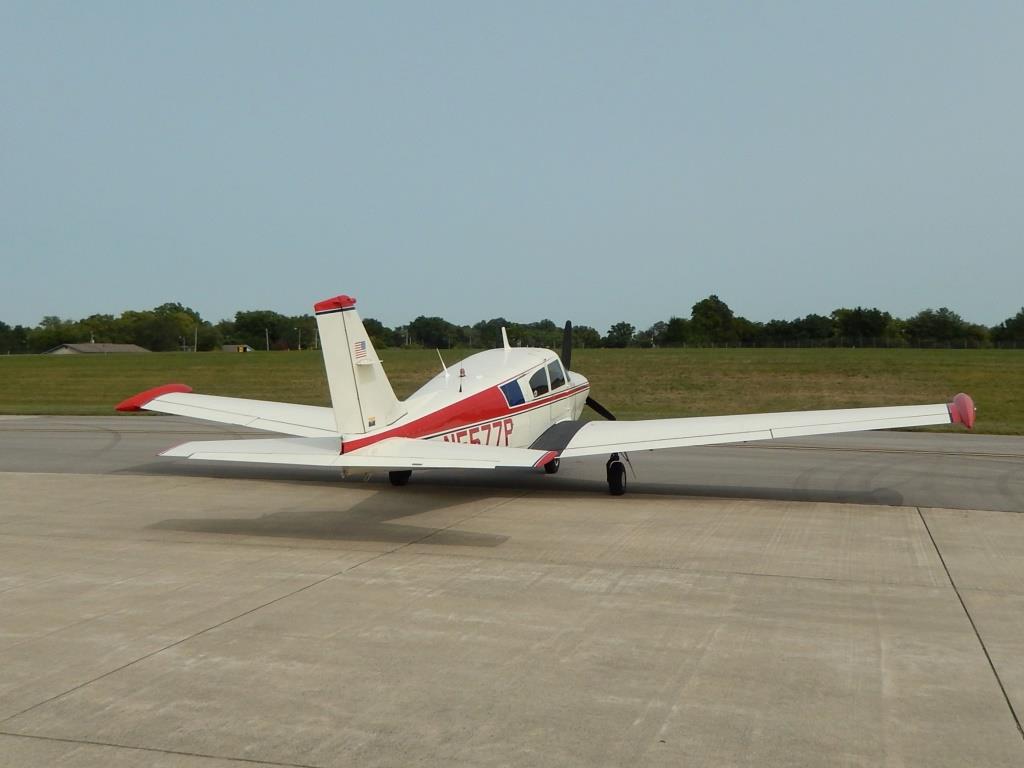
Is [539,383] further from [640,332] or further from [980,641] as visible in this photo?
[640,332]

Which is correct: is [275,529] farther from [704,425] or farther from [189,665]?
[704,425]

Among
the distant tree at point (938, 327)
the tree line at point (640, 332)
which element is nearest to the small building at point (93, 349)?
the tree line at point (640, 332)

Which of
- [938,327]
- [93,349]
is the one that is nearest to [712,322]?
[938,327]

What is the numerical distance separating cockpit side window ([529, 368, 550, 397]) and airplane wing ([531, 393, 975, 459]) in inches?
32.5

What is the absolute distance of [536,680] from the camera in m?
5.72

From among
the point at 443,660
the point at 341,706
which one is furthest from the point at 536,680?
the point at 341,706

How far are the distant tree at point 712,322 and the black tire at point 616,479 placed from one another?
371 feet

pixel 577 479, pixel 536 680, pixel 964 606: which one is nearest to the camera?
pixel 536 680

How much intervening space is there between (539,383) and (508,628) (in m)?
8.08

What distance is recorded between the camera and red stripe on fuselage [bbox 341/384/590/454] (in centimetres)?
1050

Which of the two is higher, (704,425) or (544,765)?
(704,425)

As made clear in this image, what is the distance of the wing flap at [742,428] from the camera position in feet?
42.2

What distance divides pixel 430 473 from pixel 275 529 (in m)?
5.33

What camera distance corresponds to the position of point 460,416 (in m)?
12.4
